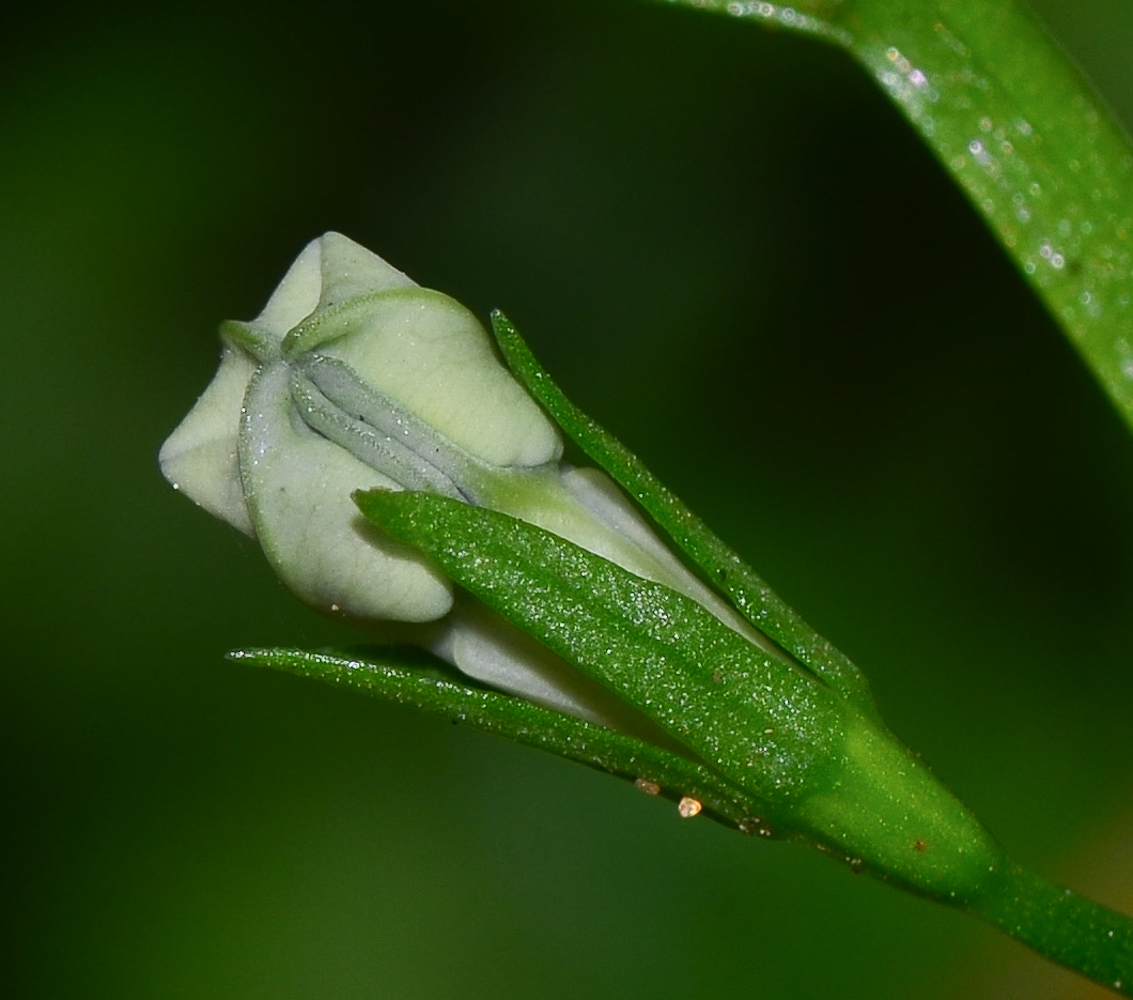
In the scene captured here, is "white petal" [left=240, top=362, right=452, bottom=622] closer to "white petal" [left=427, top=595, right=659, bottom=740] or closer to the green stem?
"white petal" [left=427, top=595, right=659, bottom=740]

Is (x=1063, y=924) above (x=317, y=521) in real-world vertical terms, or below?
above

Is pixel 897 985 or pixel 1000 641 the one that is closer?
pixel 897 985

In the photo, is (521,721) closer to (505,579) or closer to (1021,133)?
(505,579)

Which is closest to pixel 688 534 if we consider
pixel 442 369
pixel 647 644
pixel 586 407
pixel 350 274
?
pixel 647 644

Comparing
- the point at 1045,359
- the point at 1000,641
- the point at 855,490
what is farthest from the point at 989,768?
the point at 1045,359

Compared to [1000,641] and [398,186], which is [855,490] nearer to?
[1000,641]

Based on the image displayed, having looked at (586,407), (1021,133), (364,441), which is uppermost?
(1021,133)
